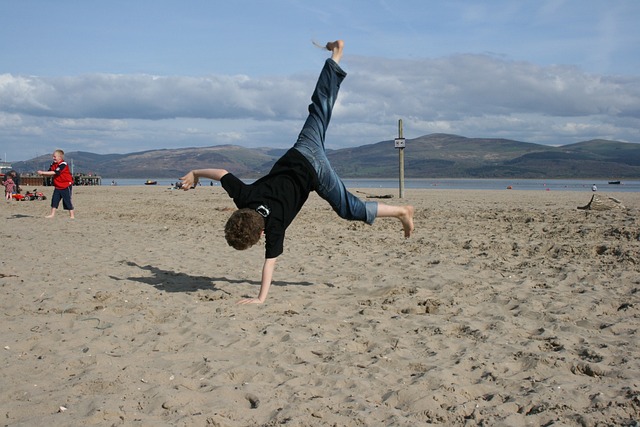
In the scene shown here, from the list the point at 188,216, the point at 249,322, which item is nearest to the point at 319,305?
the point at 249,322

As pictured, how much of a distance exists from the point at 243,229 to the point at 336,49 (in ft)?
8.09

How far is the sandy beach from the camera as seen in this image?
3.99 meters

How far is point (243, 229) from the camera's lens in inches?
240

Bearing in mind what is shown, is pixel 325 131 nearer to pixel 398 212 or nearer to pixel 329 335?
pixel 398 212

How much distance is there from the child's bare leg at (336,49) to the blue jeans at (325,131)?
0.29 feet

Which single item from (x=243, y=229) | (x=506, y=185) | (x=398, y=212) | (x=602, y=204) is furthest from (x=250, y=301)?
(x=506, y=185)

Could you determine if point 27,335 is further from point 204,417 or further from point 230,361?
point 204,417

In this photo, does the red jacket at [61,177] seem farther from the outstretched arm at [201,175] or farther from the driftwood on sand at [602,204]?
the driftwood on sand at [602,204]

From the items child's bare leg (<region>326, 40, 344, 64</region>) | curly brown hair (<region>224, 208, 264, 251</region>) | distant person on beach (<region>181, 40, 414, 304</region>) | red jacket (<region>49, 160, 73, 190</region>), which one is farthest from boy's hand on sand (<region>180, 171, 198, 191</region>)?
red jacket (<region>49, 160, 73, 190</region>)

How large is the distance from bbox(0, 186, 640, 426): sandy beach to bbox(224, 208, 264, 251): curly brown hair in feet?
2.50

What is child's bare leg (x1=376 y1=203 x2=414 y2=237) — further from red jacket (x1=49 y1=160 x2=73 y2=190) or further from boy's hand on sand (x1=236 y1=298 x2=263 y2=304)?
red jacket (x1=49 y1=160 x2=73 y2=190)

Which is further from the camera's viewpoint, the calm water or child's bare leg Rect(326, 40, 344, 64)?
the calm water

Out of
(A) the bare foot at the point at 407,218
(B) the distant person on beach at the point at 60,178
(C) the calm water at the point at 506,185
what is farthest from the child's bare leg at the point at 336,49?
(C) the calm water at the point at 506,185

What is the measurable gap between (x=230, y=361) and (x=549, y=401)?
2.33 meters
